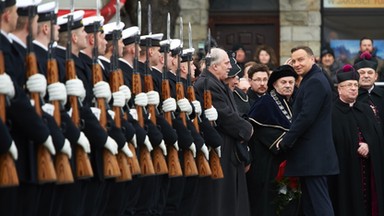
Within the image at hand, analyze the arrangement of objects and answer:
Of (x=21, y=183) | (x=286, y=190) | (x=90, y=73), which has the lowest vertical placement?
(x=286, y=190)

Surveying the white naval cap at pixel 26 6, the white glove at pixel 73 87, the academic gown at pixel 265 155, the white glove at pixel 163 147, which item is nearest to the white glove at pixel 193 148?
the white glove at pixel 163 147

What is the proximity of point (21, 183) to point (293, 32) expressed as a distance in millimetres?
14284

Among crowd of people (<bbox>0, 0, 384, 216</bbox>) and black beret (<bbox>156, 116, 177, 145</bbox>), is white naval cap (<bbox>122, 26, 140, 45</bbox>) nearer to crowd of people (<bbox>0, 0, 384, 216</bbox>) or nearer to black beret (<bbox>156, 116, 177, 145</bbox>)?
crowd of people (<bbox>0, 0, 384, 216</bbox>)

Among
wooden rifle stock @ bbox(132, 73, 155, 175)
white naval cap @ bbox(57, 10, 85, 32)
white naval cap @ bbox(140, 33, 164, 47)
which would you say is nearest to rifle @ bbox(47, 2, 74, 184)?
white naval cap @ bbox(57, 10, 85, 32)

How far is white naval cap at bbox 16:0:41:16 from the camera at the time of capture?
8625mm

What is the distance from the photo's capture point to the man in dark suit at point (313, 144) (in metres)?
12.9

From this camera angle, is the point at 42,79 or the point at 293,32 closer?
the point at 42,79

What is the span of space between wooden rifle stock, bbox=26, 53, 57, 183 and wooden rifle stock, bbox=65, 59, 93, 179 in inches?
21.5

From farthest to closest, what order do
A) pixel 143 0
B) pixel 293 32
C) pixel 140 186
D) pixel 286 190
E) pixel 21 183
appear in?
1. pixel 293 32
2. pixel 143 0
3. pixel 286 190
4. pixel 140 186
5. pixel 21 183

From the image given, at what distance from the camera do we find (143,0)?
19297 mm

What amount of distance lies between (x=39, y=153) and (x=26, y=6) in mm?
1024

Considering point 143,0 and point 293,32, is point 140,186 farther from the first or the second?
point 293,32

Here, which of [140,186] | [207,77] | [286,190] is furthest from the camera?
[286,190]

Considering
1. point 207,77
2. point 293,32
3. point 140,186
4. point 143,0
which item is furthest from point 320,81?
point 293,32
